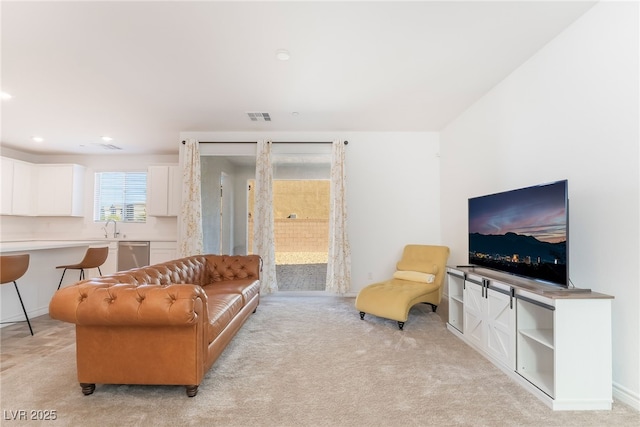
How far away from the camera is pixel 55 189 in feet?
19.2

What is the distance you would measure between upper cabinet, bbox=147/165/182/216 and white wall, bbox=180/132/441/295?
104 cm

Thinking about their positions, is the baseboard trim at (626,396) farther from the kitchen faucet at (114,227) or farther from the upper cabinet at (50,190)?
the upper cabinet at (50,190)

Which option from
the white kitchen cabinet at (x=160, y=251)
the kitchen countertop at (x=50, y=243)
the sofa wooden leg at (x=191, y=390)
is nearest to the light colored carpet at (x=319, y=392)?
the sofa wooden leg at (x=191, y=390)

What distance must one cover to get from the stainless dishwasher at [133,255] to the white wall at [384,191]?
8.04 feet

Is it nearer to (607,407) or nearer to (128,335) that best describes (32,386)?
(128,335)

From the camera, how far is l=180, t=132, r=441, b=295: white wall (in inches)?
196

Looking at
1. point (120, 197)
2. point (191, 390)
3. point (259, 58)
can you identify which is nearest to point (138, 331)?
point (191, 390)

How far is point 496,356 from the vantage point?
243cm

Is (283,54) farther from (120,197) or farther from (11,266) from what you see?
(120,197)

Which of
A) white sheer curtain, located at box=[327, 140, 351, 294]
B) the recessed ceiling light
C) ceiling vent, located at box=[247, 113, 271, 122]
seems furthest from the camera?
white sheer curtain, located at box=[327, 140, 351, 294]

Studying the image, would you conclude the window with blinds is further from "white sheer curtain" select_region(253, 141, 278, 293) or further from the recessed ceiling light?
the recessed ceiling light

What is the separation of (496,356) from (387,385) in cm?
102

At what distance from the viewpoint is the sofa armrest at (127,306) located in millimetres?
1818

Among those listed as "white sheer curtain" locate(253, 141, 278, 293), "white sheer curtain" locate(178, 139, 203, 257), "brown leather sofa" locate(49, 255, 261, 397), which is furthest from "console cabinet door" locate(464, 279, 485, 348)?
"white sheer curtain" locate(178, 139, 203, 257)
